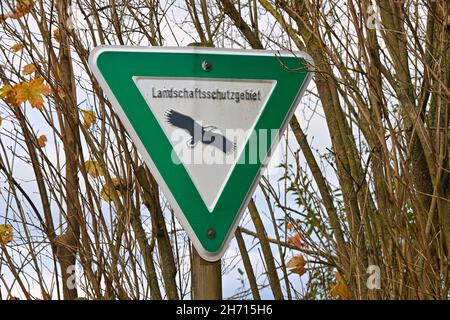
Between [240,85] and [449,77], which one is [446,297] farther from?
[240,85]

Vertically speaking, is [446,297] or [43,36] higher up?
[43,36]

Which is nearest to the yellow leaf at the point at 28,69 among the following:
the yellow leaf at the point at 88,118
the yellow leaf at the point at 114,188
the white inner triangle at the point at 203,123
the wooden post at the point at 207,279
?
the yellow leaf at the point at 88,118

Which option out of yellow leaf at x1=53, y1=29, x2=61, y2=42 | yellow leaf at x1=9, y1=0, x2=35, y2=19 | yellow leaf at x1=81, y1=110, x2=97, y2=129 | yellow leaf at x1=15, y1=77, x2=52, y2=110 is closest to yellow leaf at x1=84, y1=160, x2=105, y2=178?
yellow leaf at x1=81, y1=110, x2=97, y2=129

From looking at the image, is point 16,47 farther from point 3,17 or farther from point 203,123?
point 203,123

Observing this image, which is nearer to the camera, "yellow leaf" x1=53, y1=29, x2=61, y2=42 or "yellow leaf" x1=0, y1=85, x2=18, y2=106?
"yellow leaf" x1=0, y1=85, x2=18, y2=106

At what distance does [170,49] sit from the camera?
2.37 m

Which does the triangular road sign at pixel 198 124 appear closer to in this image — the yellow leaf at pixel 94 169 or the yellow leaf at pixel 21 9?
the yellow leaf at pixel 94 169

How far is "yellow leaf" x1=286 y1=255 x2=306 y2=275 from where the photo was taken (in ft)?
13.6

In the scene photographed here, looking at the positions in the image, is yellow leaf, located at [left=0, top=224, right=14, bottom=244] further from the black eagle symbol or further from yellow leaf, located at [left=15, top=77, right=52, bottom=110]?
the black eagle symbol

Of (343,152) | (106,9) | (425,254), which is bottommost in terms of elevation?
(425,254)

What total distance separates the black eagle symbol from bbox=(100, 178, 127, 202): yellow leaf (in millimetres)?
1543

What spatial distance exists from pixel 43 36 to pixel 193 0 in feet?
2.37
